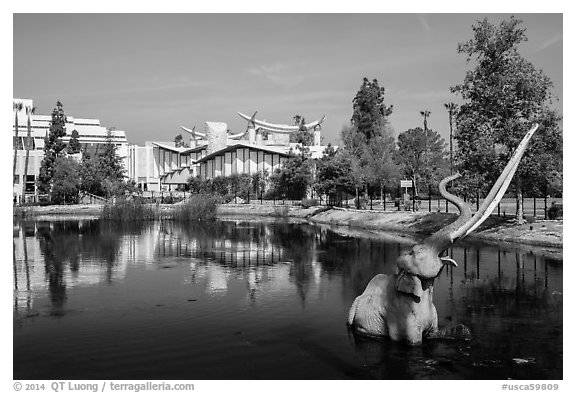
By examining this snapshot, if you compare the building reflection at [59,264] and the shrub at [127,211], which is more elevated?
the shrub at [127,211]

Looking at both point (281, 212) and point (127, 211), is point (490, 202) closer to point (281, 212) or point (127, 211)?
point (127, 211)

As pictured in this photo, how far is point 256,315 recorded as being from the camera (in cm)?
1334

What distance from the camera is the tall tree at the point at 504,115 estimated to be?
2941 cm

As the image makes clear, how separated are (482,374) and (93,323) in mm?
7570

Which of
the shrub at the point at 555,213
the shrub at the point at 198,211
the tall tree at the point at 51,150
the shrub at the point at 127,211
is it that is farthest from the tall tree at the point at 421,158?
the tall tree at the point at 51,150

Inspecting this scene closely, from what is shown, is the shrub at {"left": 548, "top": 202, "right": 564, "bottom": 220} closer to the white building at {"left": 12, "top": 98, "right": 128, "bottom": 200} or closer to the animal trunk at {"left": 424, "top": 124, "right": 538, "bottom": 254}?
the animal trunk at {"left": 424, "top": 124, "right": 538, "bottom": 254}

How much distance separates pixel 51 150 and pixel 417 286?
66.5 meters

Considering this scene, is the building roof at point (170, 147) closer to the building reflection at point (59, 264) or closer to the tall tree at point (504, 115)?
the building reflection at point (59, 264)

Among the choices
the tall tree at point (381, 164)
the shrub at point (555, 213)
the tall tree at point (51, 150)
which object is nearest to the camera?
the shrub at point (555, 213)

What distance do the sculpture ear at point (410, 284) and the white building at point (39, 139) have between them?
2728 inches

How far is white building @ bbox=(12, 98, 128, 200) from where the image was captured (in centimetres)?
8256

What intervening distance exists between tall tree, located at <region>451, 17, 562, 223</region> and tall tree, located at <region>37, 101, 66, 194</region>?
49517 mm

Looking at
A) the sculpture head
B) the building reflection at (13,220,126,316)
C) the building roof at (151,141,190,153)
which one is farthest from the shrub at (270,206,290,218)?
the building roof at (151,141,190,153)

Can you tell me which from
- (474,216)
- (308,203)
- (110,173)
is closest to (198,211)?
(308,203)
